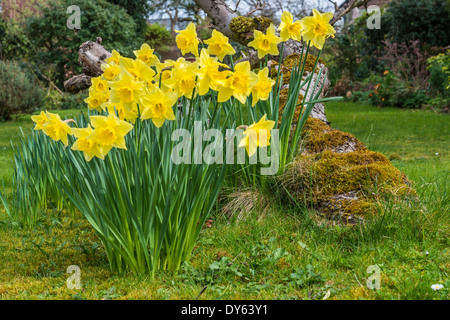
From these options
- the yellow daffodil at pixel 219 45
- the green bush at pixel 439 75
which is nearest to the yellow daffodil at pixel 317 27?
→ the yellow daffodil at pixel 219 45

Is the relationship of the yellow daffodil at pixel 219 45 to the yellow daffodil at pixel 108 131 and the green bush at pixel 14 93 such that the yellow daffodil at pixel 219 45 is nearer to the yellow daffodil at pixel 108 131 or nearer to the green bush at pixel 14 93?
the yellow daffodil at pixel 108 131

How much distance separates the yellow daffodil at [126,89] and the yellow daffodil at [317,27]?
1145mm

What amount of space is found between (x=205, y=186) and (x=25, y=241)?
4.75ft

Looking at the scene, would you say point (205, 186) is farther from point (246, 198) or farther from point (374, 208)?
point (374, 208)

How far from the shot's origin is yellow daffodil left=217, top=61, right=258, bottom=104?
6.34 feet

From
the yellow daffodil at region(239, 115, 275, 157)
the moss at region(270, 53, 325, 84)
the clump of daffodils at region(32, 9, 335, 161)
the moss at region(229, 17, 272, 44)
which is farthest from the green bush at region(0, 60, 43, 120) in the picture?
the yellow daffodil at region(239, 115, 275, 157)

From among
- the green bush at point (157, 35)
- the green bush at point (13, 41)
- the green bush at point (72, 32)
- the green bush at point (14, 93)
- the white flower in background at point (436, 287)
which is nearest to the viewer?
the white flower in background at point (436, 287)

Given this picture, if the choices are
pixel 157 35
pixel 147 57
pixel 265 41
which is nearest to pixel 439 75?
pixel 265 41

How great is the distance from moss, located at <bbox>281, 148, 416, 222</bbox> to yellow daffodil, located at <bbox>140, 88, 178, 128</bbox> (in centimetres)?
129

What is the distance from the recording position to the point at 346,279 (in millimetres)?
2189

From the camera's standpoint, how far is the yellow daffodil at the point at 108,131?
1749mm

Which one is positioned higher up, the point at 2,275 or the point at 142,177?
the point at 142,177
